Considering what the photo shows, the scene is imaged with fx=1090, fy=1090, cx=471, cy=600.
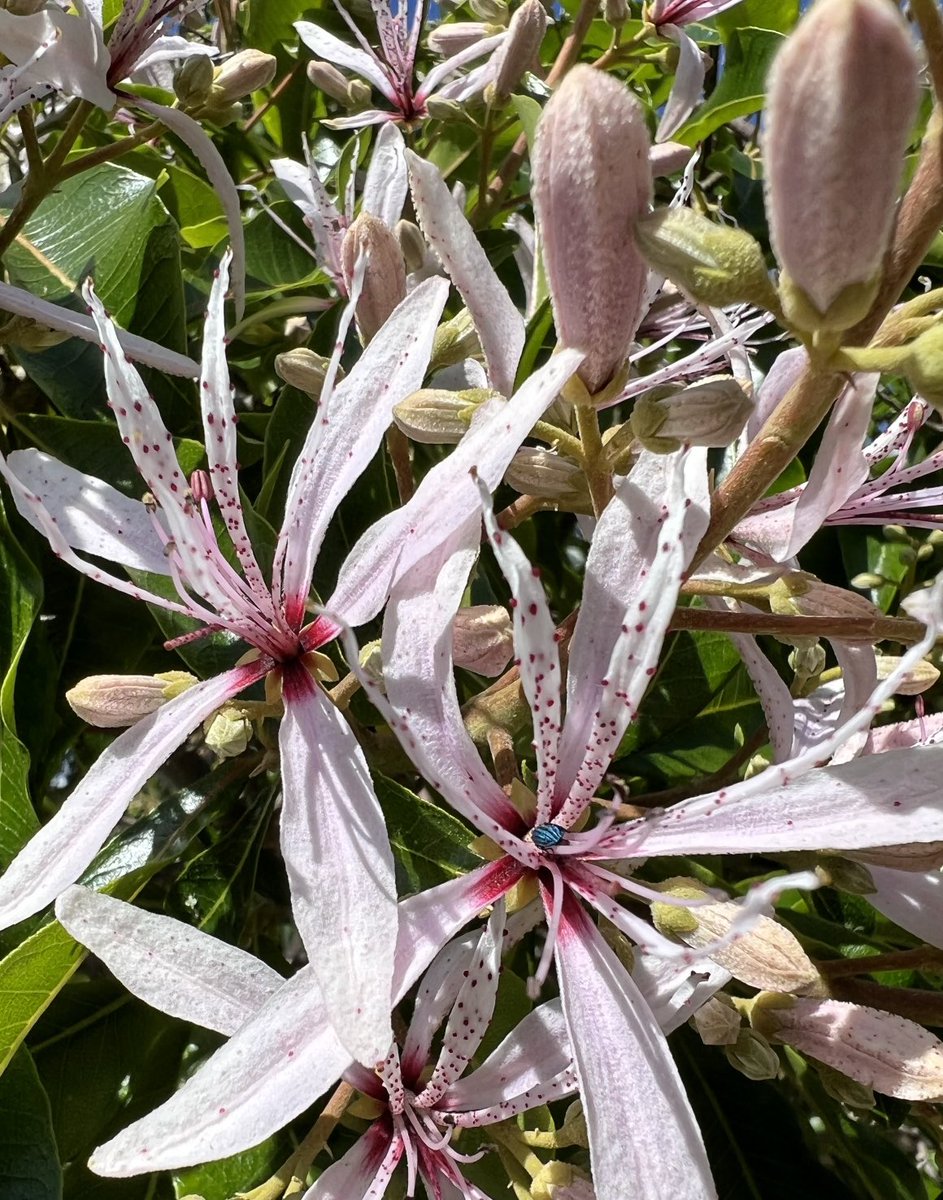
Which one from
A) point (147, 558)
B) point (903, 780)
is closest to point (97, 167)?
point (147, 558)

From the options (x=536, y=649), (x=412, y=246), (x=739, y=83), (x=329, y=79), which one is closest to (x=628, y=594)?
(x=536, y=649)

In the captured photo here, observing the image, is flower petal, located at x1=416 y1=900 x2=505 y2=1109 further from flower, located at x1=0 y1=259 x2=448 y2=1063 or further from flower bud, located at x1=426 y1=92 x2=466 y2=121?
flower bud, located at x1=426 y1=92 x2=466 y2=121

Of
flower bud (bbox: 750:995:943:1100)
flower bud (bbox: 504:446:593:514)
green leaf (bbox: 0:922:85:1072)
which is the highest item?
flower bud (bbox: 504:446:593:514)

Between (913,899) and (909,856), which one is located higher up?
(909,856)

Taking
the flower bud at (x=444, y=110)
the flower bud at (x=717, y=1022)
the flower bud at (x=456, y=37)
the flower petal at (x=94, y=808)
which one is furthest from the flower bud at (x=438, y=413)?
the flower bud at (x=456, y=37)

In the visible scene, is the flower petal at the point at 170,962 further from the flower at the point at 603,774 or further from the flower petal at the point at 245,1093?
the flower at the point at 603,774

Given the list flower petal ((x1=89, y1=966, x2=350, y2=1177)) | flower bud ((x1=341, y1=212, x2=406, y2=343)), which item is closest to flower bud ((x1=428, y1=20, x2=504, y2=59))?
flower bud ((x1=341, y1=212, x2=406, y2=343))

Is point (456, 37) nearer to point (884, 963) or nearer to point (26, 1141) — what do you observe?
point (884, 963)
